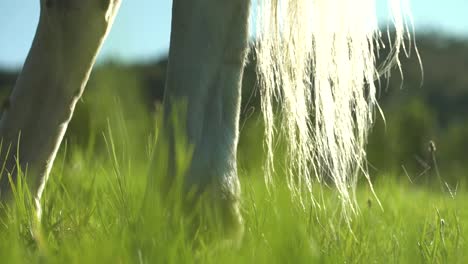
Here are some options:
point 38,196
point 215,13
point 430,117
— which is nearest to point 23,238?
point 38,196

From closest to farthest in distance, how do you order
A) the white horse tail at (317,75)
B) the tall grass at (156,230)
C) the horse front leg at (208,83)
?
the tall grass at (156,230) < the horse front leg at (208,83) < the white horse tail at (317,75)

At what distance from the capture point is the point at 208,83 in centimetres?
153

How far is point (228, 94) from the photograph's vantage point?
5.14ft

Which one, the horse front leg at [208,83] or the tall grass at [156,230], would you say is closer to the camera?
the tall grass at [156,230]

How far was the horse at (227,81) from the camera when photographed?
1.52m

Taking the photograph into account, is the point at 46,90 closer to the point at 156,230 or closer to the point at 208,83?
the point at 208,83

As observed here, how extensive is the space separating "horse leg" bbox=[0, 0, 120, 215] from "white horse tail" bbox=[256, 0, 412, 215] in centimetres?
39

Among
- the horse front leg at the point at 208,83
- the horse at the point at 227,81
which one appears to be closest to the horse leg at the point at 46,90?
the horse at the point at 227,81

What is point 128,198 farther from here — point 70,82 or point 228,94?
point 70,82

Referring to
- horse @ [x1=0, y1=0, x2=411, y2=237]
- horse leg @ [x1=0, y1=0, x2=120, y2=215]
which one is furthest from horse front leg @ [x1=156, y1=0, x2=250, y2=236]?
horse leg @ [x1=0, y1=0, x2=120, y2=215]

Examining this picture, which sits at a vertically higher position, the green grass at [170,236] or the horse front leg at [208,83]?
the horse front leg at [208,83]

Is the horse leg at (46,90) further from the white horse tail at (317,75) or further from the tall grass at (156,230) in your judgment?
the white horse tail at (317,75)

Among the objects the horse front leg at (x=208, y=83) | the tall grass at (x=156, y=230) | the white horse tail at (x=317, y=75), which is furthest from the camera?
the white horse tail at (x=317, y=75)

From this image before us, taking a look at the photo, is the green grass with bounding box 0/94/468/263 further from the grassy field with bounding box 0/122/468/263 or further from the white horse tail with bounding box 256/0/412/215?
the white horse tail with bounding box 256/0/412/215
